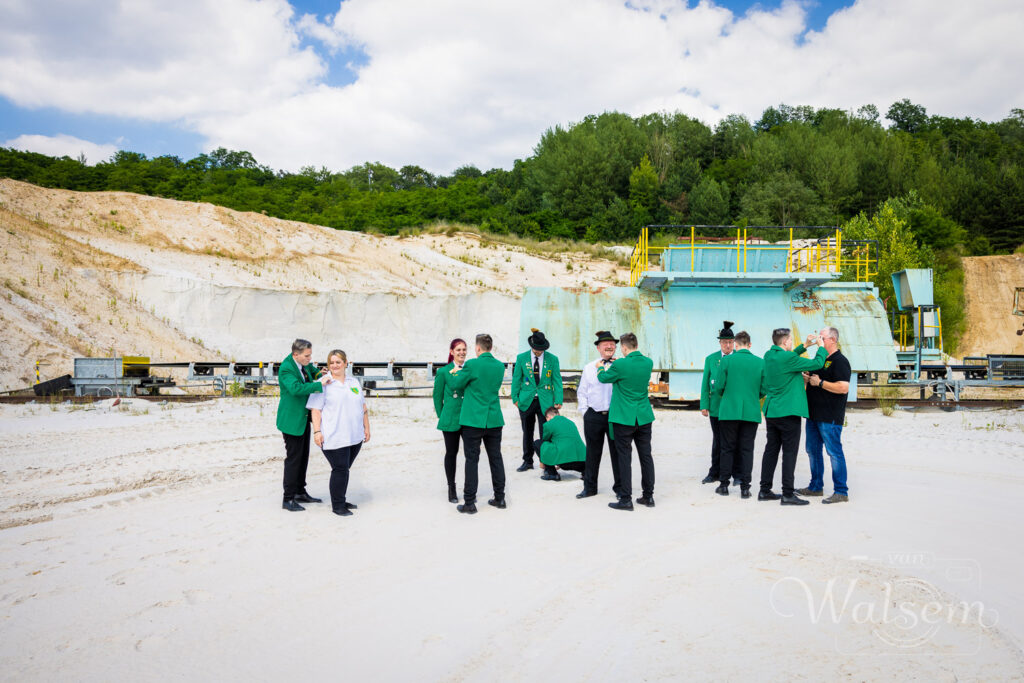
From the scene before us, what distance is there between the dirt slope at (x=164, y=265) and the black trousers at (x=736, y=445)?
74.7 ft

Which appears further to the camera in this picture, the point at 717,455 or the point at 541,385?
the point at 541,385

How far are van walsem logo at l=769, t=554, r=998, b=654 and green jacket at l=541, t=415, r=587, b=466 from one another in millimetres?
3782

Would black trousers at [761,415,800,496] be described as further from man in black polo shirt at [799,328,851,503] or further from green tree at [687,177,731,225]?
green tree at [687,177,731,225]

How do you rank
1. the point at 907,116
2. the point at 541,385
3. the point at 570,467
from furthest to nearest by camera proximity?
the point at 907,116 → the point at 541,385 → the point at 570,467

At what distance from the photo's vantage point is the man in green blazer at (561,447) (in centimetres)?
845

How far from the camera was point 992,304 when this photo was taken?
44.6 meters

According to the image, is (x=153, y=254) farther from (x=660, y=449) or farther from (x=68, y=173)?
(x=660, y=449)

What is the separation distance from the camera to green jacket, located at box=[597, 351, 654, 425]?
701 cm

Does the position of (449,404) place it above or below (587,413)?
above

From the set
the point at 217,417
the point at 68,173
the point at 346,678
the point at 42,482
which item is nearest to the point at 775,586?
the point at 346,678

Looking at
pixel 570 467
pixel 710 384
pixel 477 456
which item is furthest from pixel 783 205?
pixel 477 456

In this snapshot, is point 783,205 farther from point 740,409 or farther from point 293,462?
point 293,462

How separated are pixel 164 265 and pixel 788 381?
3154cm

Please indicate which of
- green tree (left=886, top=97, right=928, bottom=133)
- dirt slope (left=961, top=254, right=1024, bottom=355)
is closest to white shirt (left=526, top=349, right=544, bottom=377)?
dirt slope (left=961, top=254, right=1024, bottom=355)
